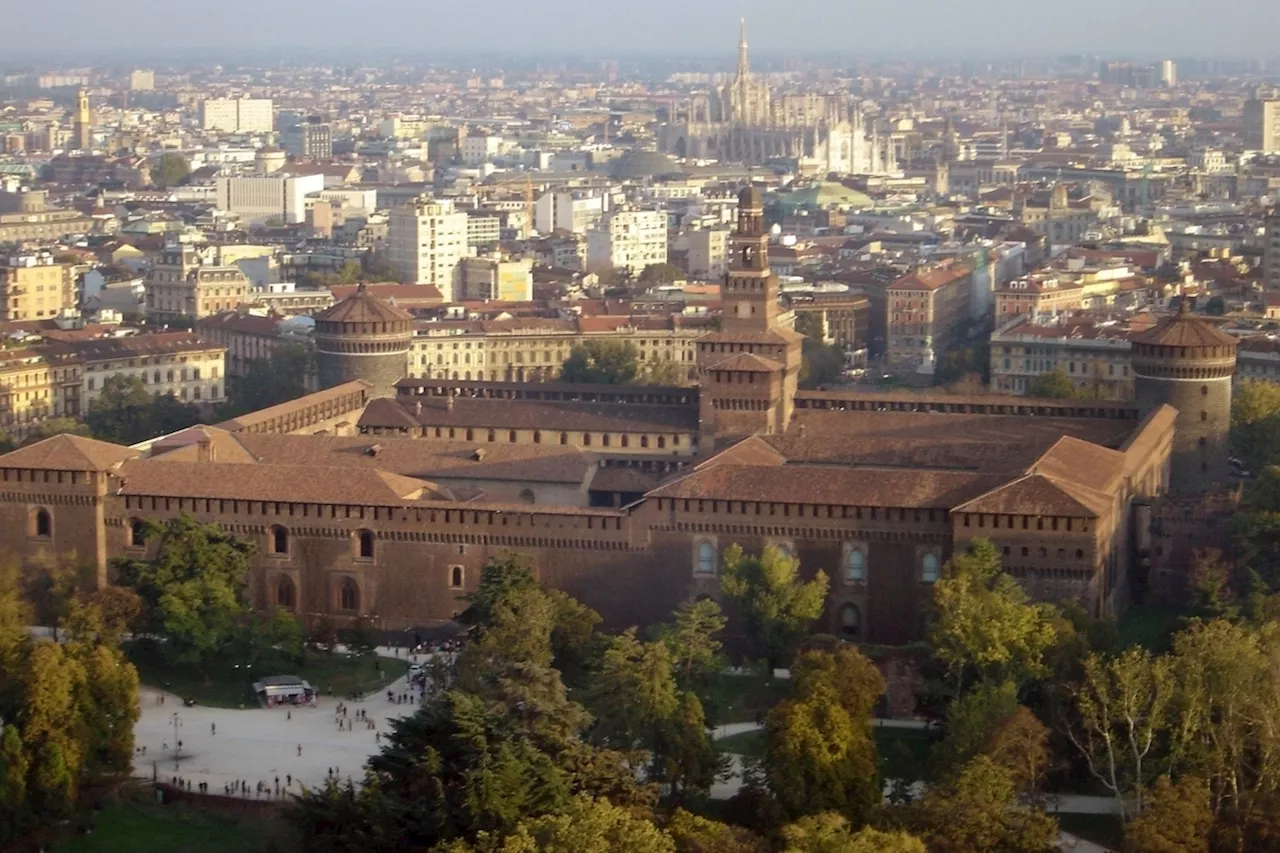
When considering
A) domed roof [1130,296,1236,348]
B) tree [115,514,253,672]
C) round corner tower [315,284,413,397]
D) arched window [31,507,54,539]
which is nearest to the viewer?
tree [115,514,253,672]

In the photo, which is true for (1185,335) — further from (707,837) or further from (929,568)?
(707,837)

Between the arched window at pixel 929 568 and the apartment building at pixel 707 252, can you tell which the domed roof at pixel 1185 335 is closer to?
the arched window at pixel 929 568

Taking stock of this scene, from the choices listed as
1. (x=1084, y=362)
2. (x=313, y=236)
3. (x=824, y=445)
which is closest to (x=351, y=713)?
(x=824, y=445)

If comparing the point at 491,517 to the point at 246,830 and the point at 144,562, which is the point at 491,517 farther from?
the point at 246,830

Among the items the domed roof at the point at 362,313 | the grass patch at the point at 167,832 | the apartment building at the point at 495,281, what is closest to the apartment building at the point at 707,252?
the apartment building at the point at 495,281

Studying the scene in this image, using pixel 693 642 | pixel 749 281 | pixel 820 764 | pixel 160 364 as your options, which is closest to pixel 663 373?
pixel 160 364

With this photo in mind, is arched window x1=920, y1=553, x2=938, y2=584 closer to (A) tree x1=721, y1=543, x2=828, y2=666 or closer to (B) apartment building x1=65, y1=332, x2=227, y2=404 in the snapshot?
(A) tree x1=721, y1=543, x2=828, y2=666

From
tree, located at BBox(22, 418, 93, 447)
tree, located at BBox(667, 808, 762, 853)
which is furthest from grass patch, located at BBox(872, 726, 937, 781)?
tree, located at BBox(22, 418, 93, 447)
